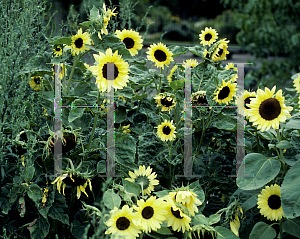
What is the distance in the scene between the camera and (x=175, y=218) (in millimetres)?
1286

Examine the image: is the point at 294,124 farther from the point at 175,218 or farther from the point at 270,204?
the point at 175,218

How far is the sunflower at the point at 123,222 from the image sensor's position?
1170 mm

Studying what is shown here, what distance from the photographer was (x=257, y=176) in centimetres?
139

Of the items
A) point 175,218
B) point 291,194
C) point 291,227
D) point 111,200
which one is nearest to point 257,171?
point 291,194

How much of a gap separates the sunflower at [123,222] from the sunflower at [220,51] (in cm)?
93

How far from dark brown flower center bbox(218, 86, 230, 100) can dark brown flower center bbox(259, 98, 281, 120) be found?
0.78 feet

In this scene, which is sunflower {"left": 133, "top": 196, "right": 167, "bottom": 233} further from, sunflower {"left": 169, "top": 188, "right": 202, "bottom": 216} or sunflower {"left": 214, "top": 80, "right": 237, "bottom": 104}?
sunflower {"left": 214, "top": 80, "right": 237, "bottom": 104}

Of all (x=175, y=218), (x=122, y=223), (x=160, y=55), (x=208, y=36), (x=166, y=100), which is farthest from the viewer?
(x=208, y=36)

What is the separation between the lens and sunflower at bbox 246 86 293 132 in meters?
1.34

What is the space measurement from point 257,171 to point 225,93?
1.30 ft

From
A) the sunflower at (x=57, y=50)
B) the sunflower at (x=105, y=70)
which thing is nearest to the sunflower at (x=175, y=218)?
the sunflower at (x=105, y=70)

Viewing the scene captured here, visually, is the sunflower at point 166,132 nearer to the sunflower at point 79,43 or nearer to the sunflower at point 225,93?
the sunflower at point 225,93

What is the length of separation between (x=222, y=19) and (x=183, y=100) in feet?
51.6

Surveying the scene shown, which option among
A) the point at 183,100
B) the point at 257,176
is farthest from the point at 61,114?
the point at 257,176
